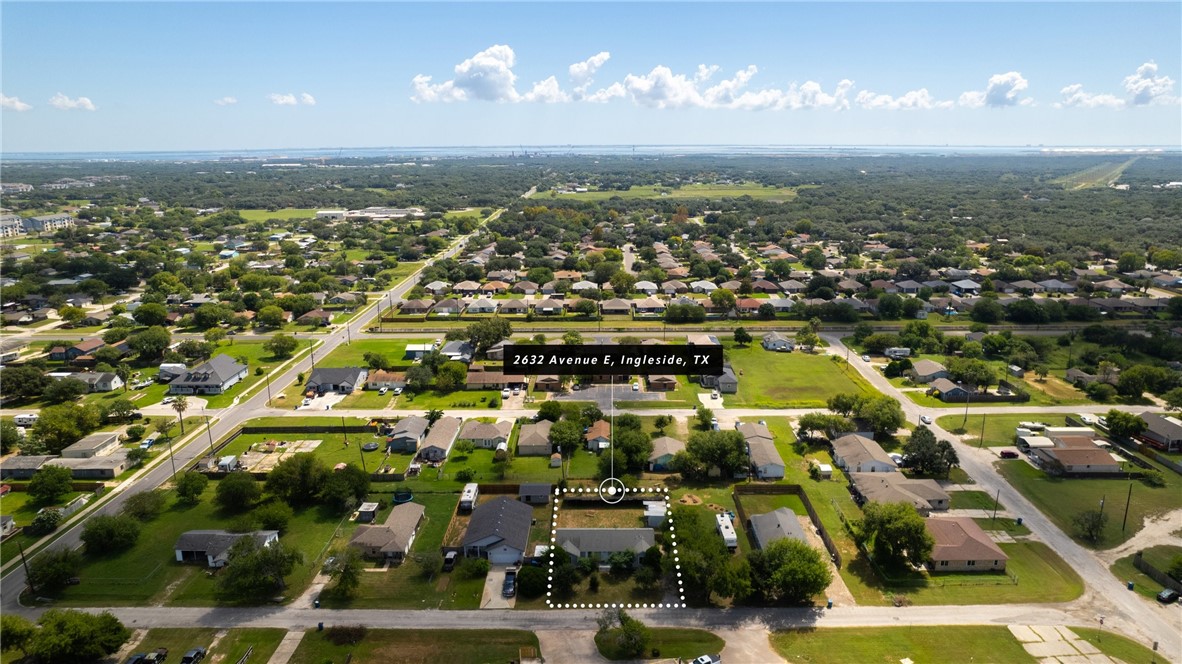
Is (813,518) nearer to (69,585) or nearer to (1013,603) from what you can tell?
(1013,603)

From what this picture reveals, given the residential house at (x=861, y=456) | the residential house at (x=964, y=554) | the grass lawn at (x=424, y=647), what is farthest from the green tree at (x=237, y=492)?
the residential house at (x=964, y=554)

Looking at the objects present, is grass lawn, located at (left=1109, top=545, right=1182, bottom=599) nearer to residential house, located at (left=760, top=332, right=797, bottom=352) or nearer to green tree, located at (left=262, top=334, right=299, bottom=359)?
residential house, located at (left=760, top=332, right=797, bottom=352)

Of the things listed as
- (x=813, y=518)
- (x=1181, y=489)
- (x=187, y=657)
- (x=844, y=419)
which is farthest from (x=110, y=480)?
(x=1181, y=489)

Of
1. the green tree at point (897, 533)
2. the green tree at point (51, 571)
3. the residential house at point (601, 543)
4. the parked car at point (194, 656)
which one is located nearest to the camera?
the parked car at point (194, 656)

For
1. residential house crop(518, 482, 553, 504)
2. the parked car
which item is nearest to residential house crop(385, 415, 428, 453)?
residential house crop(518, 482, 553, 504)

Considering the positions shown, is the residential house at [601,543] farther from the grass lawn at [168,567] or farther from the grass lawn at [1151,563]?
the grass lawn at [1151,563]

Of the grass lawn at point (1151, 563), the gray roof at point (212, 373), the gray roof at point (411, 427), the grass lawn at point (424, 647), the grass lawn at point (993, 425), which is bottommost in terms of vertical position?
the grass lawn at point (1151, 563)

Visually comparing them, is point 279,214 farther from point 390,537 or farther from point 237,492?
point 390,537
